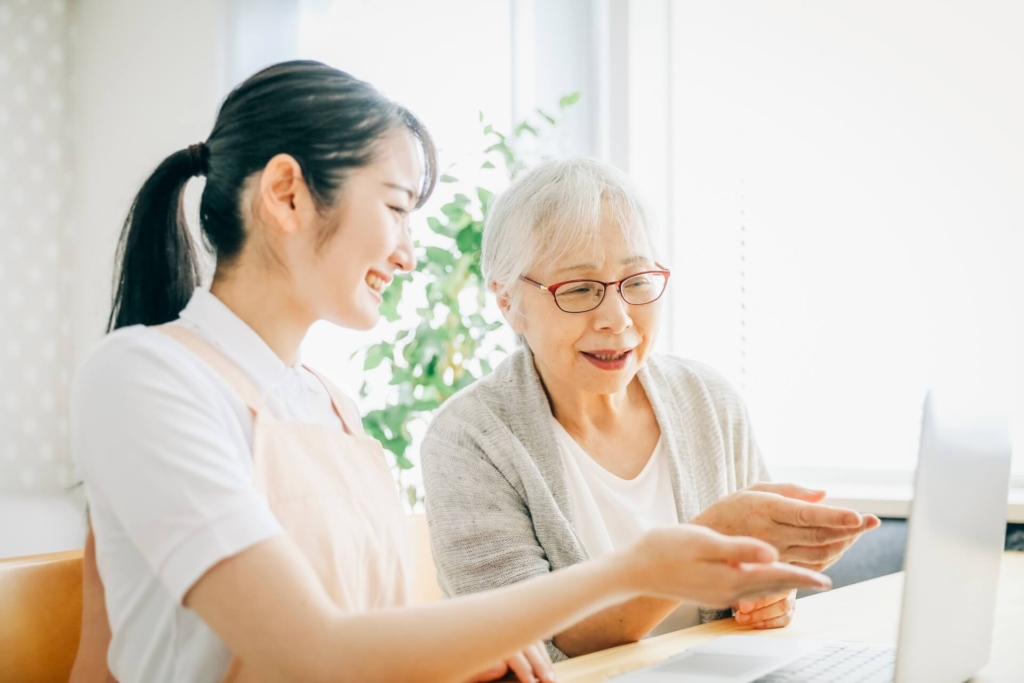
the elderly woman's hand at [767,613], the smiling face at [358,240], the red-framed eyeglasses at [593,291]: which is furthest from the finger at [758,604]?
the smiling face at [358,240]

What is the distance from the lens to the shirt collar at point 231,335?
1.00 metres

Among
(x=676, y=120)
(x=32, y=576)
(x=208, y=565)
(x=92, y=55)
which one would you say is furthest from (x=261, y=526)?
(x=92, y=55)

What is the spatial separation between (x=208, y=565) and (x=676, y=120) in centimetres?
252

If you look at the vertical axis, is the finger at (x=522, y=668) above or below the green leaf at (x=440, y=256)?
below

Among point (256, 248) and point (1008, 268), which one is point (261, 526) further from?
point (1008, 268)

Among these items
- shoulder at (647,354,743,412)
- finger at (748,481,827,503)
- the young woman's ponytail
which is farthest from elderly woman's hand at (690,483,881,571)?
the young woman's ponytail

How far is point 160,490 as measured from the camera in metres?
0.79

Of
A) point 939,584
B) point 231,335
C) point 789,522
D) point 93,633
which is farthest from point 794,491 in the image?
point 93,633

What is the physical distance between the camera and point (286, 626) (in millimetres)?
763

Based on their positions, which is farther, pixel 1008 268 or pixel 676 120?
pixel 676 120

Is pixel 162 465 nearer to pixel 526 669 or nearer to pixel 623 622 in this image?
pixel 526 669

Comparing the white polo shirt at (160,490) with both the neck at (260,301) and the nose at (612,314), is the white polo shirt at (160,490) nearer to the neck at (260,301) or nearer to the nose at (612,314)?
the neck at (260,301)

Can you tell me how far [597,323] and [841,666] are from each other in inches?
26.0

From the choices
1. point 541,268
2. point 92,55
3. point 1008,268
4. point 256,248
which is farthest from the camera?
point 92,55
